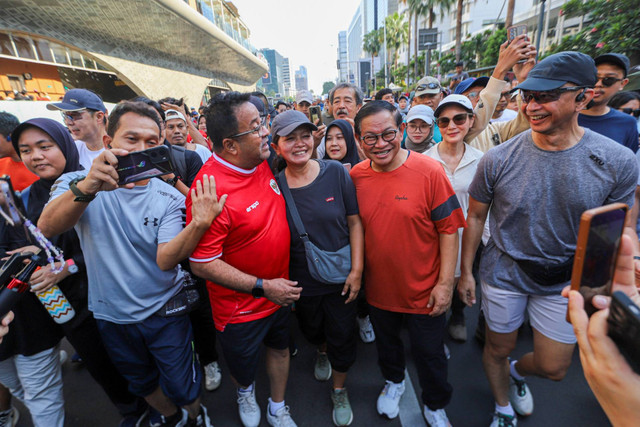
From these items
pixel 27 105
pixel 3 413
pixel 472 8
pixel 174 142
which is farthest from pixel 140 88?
pixel 472 8

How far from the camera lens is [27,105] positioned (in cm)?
1183

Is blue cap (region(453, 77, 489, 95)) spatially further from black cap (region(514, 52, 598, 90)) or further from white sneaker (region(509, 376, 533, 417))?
white sneaker (region(509, 376, 533, 417))

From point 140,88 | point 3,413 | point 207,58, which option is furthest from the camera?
point 207,58

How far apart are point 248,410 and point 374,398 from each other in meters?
1.09

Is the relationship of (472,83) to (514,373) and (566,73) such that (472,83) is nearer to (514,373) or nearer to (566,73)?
(566,73)

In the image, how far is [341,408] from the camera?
242cm

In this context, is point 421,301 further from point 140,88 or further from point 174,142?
point 140,88

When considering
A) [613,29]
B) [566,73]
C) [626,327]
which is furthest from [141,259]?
[613,29]

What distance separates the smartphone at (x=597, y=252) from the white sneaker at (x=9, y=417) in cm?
400

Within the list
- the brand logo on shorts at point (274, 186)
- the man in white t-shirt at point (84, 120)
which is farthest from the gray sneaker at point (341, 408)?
the man in white t-shirt at point (84, 120)

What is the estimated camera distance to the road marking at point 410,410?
7.67 ft

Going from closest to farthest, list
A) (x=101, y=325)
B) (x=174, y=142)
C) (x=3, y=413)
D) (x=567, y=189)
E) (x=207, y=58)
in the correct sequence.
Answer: (x=567, y=189) → (x=101, y=325) → (x=3, y=413) → (x=174, y=142) → (x=207, y=58)

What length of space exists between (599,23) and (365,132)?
52.0 ft

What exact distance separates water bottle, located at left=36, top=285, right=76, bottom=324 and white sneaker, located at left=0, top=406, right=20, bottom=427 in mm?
1267
